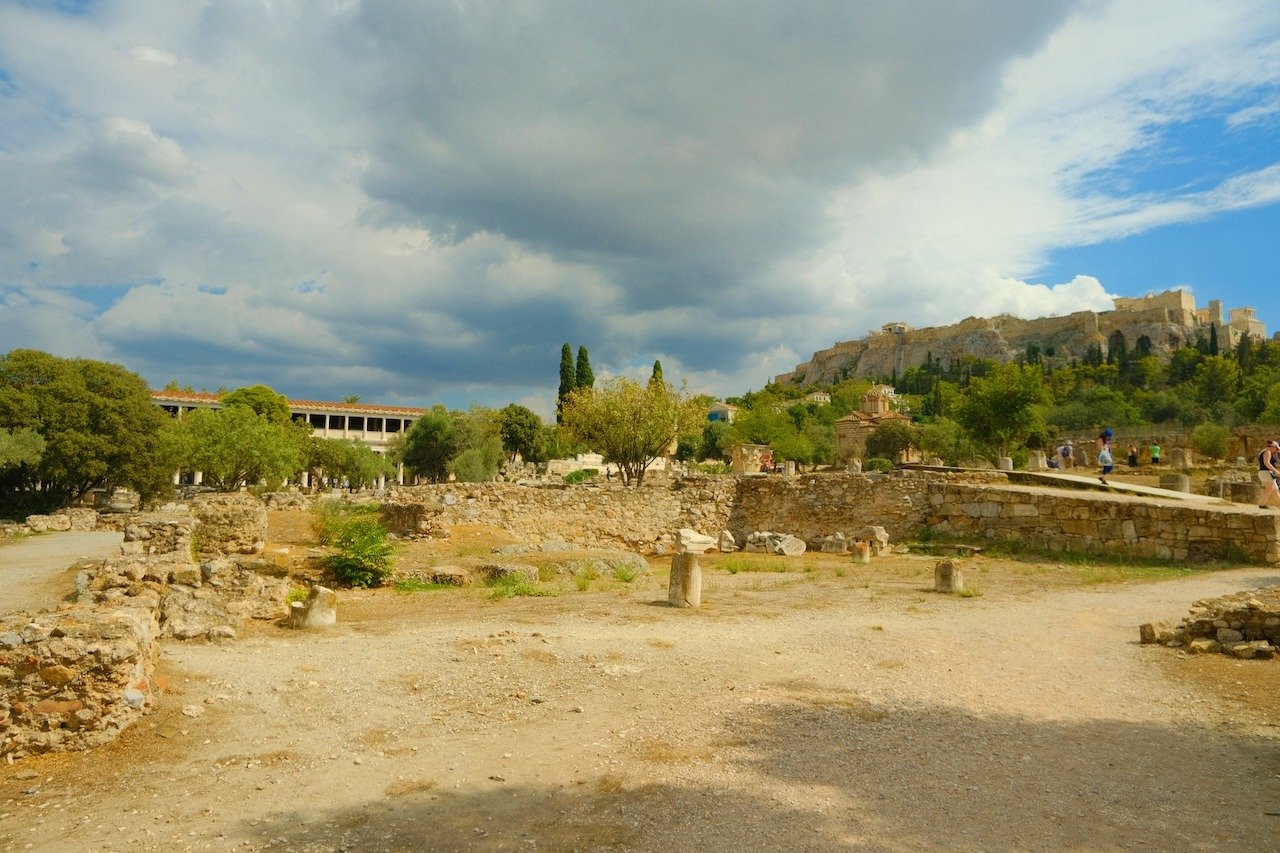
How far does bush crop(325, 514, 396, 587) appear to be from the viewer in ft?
41.1

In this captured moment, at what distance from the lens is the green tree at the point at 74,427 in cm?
3073

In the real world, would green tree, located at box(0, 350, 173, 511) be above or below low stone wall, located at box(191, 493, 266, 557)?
above

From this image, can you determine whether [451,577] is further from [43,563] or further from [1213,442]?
[1213,442]

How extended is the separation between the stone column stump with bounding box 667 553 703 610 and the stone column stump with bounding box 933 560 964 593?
4.03 meters

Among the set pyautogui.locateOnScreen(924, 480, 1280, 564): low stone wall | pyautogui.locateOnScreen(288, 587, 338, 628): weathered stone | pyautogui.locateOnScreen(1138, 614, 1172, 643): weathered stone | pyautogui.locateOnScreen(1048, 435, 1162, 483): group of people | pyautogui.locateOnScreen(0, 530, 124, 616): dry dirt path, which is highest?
pyautogui.locateOnScreen(1048, 435, 1162, 483): group of people

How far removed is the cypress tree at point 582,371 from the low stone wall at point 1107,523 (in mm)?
44679

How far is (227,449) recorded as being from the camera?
3594 cm

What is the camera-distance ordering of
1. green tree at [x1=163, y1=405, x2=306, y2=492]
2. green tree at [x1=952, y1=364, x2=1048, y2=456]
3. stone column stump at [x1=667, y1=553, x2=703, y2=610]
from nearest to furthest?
stone column stump at [x1=667, y1=553, x2=703, y2=610], green tree at [x1=952, y1=364, x2=1048, y2=456], green tree at [x1=163, y1=405, x2=306, y2=492]

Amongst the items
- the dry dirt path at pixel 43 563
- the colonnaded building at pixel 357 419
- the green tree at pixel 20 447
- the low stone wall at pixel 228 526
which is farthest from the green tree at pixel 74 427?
the colonnaded building at pixel 357 419

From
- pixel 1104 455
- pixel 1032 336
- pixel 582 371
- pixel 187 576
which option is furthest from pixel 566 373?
pixel 1032 336

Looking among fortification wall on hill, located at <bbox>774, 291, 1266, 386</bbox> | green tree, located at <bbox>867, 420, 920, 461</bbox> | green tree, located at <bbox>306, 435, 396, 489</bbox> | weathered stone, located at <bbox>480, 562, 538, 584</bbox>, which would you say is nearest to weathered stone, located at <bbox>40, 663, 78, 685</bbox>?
weathered stone, located at <bbox>480, 562, 538, 584</bbox>

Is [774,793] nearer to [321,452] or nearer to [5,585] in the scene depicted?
[5,585]

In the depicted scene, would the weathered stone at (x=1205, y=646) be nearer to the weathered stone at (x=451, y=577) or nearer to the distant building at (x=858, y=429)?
the weathered stone at (x=451, y=577)

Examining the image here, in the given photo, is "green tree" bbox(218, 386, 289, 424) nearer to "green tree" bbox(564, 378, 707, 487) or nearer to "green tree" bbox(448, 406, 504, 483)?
"green tree" bbox(448, 406, 504, 483)
